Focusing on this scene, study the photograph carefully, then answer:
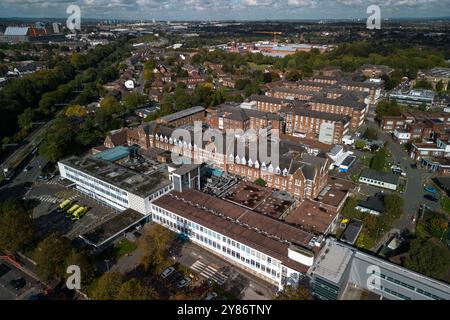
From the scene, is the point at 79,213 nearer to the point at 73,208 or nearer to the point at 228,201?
the point at 73,208

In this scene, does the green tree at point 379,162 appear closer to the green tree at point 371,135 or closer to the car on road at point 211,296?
the green tree at point 371,135

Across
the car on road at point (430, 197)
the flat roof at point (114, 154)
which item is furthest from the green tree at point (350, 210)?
the flat roof at point (114, 154)

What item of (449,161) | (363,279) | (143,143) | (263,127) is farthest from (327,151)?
(143,143)

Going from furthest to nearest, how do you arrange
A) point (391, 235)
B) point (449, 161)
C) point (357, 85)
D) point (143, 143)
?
point (357, 85), point (143, 143), point (449, 161), point (391, 235)

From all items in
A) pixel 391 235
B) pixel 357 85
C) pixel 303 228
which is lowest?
pixel 391 235

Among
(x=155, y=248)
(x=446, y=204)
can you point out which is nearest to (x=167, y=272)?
(x=155, y=248)

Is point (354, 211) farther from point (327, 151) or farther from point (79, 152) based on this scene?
point (79, 152)
